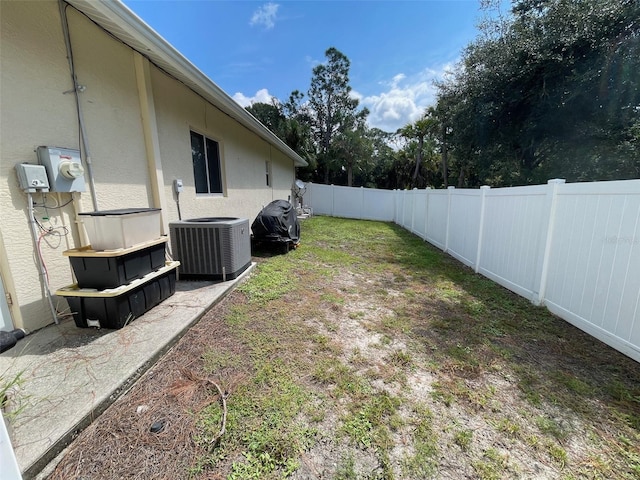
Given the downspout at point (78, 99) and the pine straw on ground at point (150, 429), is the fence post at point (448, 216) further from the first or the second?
the downspout at point (78, 99)

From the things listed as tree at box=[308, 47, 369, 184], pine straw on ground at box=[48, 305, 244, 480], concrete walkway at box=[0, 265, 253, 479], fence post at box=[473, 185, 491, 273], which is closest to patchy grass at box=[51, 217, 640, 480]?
pine straw on ground at box=[48, 305, 244, 480]

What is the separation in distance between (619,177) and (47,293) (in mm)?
13951

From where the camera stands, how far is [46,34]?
8.27 feet

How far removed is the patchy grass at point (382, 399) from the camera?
1.50m

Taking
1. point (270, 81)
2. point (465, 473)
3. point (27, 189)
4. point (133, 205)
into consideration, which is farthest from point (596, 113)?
point (270, 81)

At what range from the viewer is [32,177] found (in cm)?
239

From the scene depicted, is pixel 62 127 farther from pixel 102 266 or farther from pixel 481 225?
pixel 481 225

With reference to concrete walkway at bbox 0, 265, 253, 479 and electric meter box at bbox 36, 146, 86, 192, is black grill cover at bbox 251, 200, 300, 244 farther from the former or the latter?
electric meter box at bbox 36, 146, 86, 192

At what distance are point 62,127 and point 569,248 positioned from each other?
563 centimetres

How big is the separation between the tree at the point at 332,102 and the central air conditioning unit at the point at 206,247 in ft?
66.9

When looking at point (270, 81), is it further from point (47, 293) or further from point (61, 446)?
point (61, 446)

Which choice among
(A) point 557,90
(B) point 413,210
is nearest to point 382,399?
(B) point 413,210

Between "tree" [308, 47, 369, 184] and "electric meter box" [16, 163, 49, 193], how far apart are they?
72.0 ft

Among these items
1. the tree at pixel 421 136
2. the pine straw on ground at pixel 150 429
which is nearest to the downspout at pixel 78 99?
the pine straw on ground at pixel 150 429
